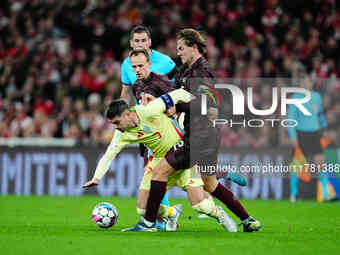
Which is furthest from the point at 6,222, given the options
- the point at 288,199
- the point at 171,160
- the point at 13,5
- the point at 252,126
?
the point at 13,5

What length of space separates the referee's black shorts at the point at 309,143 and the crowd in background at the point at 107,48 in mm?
1607

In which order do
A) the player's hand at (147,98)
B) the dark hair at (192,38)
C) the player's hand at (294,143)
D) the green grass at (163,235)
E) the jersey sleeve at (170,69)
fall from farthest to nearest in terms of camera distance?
the player's hand at (294,143)
the jersey sleeve at (170,69)
the dark hair at (192,38)
the player's hand at (147,98)
the green grass at (163,235)

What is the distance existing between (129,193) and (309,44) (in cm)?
588

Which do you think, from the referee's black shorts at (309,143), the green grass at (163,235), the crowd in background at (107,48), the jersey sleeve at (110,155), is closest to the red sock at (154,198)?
the green grass at (163,235)

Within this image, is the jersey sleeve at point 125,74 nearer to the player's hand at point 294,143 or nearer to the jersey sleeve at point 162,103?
the jersey sleeve at point 162,103

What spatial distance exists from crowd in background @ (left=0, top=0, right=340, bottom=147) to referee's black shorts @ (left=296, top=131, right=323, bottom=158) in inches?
63.3

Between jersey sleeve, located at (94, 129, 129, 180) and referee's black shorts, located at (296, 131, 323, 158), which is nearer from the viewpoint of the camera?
jersey sleeve, located at (94, 129, 129, 180)

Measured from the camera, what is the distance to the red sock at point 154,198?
7.37 meters

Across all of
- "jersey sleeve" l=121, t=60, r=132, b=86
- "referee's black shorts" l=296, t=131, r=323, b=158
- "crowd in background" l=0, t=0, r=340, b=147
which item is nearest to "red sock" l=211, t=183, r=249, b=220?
"jersey sleeve" l=121, t=60, r=132, b=86

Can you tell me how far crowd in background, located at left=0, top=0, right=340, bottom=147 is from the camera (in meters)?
16.0

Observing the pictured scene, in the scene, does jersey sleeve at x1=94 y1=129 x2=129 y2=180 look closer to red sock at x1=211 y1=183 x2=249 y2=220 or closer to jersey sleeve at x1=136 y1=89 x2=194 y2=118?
jersey sleeve at x1=136 y1=89 x2=194 y2=118

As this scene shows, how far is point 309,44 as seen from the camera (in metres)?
17.2

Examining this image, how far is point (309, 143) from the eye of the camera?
1316 cm

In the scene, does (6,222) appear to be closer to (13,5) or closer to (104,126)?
(104,126)
